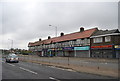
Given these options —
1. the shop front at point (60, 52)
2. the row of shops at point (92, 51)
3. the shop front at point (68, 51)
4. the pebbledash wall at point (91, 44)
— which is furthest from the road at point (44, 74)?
the shop front at point (60, 52)

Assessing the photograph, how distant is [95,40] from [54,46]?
79.0ft

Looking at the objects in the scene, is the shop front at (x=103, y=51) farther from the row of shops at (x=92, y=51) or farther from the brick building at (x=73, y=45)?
the brick building at (x=73, y=45)

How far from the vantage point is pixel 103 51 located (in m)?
44.4

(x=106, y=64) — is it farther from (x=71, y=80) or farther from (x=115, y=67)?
(x=71, y=80)

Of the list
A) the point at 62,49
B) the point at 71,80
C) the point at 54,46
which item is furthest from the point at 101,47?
the point at 71,80

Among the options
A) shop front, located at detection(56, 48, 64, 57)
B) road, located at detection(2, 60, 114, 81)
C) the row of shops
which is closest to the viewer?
road, located at detection(2, 60, 114, 81)

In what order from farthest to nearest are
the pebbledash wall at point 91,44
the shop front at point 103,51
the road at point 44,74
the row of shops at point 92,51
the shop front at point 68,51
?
1. the shop front at point 68,51
2. the pebbledash wall at point 91,44
3. the shop front at point 103,51
4. the row of shops at point 92,51
5. the road at point 44,74

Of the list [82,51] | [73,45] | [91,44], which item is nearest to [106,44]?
[91,44]

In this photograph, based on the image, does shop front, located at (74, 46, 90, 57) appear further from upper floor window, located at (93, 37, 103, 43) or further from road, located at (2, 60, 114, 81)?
road, located at (2, 60, 114, 81)

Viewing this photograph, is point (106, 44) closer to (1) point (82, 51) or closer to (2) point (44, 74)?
(1) point (82, 51)

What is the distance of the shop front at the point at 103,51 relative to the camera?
4160 centimetres

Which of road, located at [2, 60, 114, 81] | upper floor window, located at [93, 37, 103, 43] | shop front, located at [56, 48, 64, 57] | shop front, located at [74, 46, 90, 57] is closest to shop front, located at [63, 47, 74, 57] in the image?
shop front, located at [56, 48, 64, 57]

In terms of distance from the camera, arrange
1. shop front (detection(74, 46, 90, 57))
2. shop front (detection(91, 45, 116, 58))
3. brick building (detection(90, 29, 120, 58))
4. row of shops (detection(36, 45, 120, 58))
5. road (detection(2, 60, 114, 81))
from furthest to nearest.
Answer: shop front (detection(74, 46, 90, 57)), shop front (detection(91, 45, 116, 58)), brick building (detection(90, 29, 120, 58)), row of shops (detection(36, 45, 120, 58)), road (detection(2, 60, 114, 81))

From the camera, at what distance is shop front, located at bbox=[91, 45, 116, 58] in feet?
136
